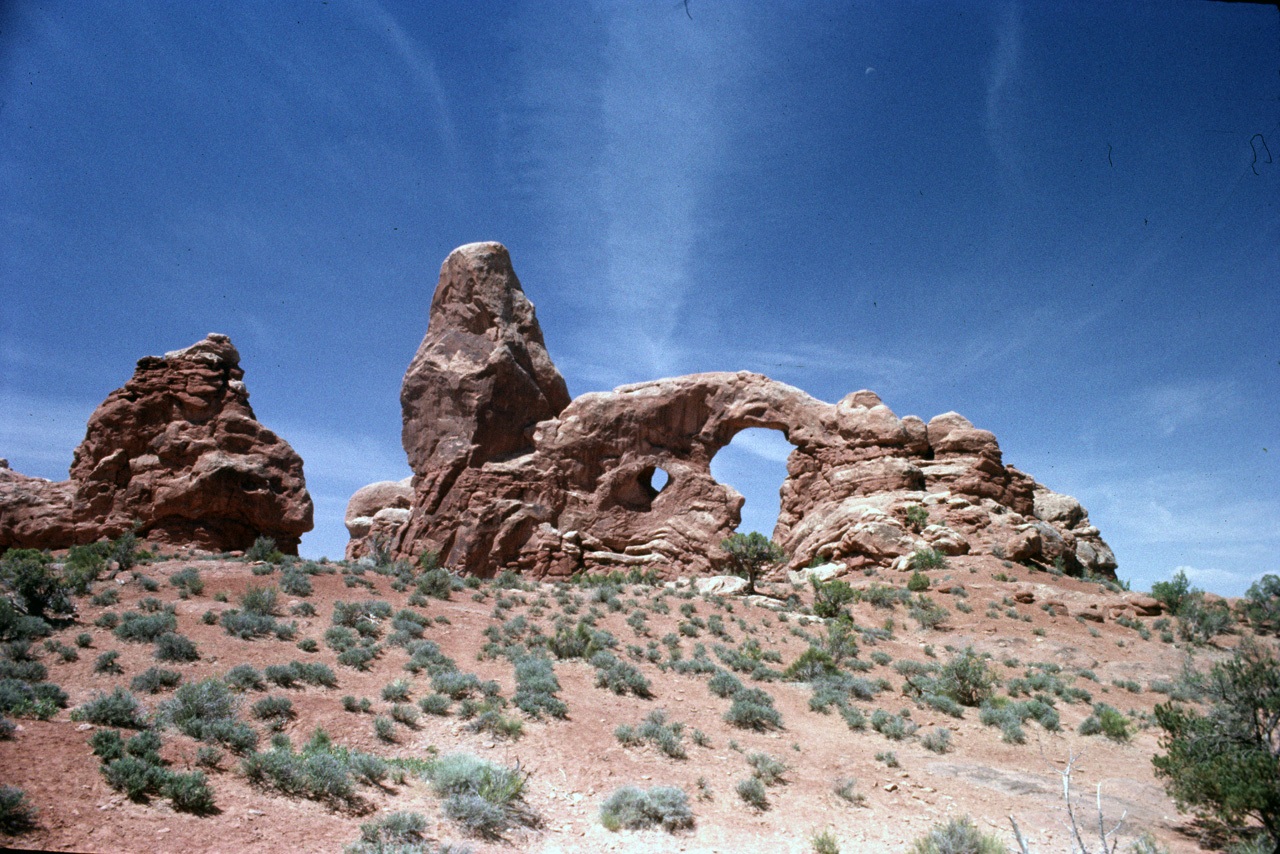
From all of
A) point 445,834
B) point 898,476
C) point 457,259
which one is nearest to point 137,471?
point 457,259

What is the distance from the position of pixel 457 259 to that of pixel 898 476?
24834 millimetres

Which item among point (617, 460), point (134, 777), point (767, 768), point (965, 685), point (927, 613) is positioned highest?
point (617, 460)

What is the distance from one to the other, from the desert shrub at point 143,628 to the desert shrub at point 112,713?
3.78 meters

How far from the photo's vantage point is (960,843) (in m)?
6.53

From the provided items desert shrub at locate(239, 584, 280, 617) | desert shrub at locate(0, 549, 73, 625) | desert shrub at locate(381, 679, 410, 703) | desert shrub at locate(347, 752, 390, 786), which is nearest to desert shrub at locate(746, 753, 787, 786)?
desert shrub at locate(347, 752, 390, 786)

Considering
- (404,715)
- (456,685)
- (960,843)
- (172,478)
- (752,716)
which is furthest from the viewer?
(172,478)

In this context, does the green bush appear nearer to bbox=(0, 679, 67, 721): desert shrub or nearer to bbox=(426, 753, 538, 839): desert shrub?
bbox=(0, 679, 67, 721): desert shrub

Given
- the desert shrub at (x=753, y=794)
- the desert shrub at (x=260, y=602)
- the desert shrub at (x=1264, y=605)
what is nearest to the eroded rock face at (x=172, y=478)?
the desert shrub at (x=260, y=602)

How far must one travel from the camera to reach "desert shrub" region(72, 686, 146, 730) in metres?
7.34

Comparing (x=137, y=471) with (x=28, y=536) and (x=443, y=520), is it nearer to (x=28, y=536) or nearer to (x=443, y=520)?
(x=28, y=536)

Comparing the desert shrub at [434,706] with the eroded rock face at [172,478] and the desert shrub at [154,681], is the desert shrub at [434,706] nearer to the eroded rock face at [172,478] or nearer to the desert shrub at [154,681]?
the desert shrub at [154,681]

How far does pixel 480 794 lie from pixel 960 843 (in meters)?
5.14

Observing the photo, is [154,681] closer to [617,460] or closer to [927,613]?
[927,613]

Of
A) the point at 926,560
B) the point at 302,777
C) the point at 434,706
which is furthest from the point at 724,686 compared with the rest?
the point at 926,560
